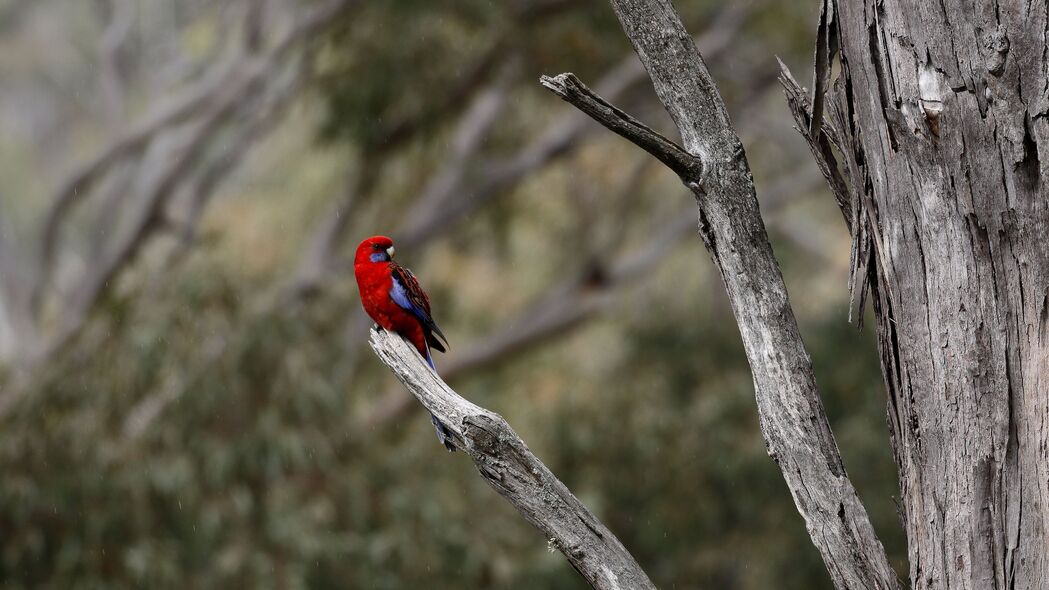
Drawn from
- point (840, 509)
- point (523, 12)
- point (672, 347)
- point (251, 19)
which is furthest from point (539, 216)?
point (840, 509)

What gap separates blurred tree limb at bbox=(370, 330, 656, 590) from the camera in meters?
2.36

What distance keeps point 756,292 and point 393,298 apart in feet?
5.75

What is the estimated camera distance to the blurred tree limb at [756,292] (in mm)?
2312

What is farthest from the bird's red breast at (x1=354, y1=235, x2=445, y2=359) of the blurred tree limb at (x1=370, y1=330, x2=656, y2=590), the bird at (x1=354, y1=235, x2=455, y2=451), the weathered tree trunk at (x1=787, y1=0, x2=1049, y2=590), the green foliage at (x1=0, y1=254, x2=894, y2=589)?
the green foliage at (x1=0, y1=254, x2=894, y2=589)

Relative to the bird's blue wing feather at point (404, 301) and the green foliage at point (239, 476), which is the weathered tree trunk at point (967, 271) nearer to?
the bird's blue wing feather at point (404, 301)

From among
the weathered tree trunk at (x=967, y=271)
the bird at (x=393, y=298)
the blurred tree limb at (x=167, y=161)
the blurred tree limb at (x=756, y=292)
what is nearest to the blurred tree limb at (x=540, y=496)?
the blurred tree limb at (x=756, y=292)

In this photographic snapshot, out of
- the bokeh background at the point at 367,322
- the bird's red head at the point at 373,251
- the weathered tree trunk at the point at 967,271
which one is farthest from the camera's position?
the bokeh background at the point at 367,322

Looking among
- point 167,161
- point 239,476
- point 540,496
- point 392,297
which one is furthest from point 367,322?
point 540,496

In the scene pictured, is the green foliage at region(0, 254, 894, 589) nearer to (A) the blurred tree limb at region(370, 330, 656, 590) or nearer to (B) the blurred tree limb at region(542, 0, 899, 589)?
(A) the blurred tree limb at region(370, 330, 656, 590)

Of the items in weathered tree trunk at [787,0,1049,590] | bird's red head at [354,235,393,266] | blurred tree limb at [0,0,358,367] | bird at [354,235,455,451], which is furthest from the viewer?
blurred tree limb at [0,0,358,367]

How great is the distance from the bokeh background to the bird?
3.17 metres

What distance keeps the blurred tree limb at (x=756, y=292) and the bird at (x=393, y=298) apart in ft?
4.99

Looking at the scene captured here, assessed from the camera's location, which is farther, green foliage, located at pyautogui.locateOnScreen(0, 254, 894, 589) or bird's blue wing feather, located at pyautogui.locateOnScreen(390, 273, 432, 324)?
green foliage, located at pyautogui.locateOnScreen(0, 254, 894, 589)

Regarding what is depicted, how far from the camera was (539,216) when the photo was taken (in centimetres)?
1145
